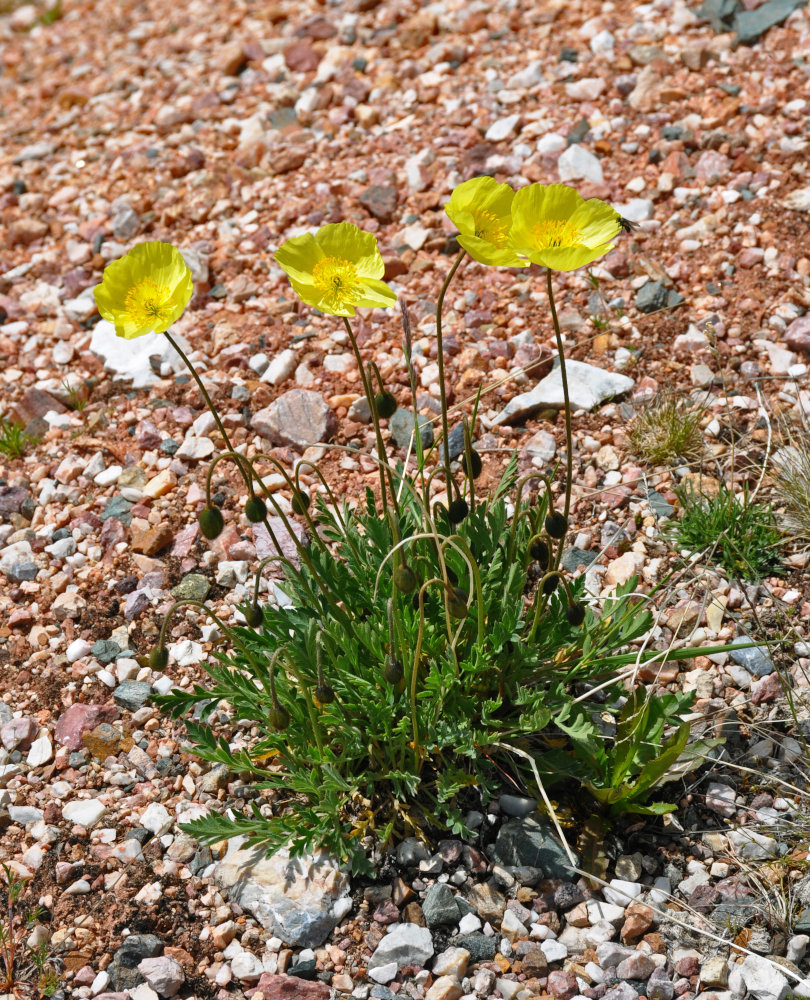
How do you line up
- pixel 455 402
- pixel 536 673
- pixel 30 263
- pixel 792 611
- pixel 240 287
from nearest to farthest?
1. pixel 536 673
2. pixel 792 611
3. pixel 455 402
4. pixel 240 287
5. pixel 30 263

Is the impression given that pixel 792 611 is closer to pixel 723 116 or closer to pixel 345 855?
pixel 345 855

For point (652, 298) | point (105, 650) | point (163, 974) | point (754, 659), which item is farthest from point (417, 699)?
point (652, 298)

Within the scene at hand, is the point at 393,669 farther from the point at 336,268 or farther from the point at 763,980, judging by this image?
the point at 763,980

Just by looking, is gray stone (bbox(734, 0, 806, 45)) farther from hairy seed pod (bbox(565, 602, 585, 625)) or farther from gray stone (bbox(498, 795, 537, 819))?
gray stone (bbox(498, 795, 537, 819))

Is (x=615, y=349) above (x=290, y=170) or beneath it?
beneath

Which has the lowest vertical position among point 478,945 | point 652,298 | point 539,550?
point 478,945

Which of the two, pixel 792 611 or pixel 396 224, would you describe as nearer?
pixel 792 611

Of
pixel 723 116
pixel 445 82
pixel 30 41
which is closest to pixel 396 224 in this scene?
pixel 445 82
